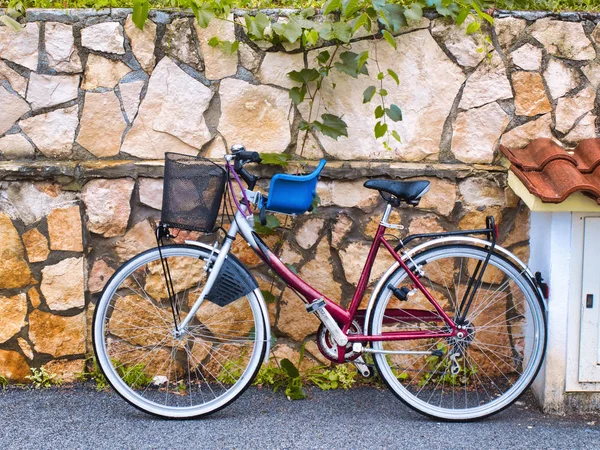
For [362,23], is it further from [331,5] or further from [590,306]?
[590,306]

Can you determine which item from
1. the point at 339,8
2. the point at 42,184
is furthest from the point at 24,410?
the point at 339,8

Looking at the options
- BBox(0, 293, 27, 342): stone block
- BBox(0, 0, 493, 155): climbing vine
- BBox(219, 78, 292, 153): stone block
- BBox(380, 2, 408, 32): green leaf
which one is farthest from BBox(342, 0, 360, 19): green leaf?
BBox(0, 293, 27, 342): stone block

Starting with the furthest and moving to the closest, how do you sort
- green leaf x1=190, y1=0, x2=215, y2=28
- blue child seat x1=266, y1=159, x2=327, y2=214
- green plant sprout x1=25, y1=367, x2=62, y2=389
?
green plant sprout x1=25, y1=367, x2=62, y2=389 → green leaf x1=190, y1=0, x2=215, y2=28 → blue child seat x1=266, y1=159, x2=327, y2=214

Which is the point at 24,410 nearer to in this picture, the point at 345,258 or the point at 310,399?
the point at 310,399

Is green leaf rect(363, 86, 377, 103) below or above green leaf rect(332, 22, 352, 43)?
below

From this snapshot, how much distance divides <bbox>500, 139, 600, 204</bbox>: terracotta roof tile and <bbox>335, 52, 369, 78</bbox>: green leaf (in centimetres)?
87

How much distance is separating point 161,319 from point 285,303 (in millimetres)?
676

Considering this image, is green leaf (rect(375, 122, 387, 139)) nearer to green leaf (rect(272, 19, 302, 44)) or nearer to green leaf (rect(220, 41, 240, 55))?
green leaf (rect(272, 19, 302, 44))

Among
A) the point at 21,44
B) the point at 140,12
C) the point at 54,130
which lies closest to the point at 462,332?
the point at 140,12

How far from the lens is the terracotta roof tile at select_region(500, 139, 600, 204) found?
3.55 m

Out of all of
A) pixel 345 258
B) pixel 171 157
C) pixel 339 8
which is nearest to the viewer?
pixel 171 157

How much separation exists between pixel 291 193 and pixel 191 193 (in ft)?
1.49

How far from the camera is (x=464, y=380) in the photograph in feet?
13.7

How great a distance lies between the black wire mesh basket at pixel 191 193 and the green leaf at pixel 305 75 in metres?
0.68
